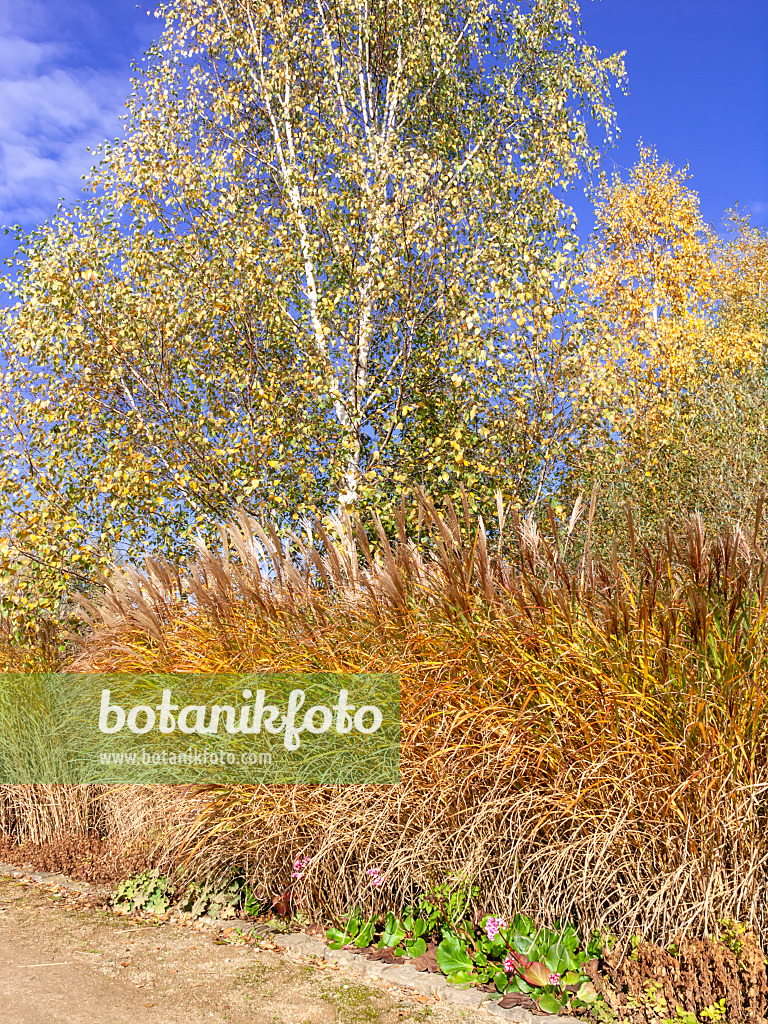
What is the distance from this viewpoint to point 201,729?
15.2 ft

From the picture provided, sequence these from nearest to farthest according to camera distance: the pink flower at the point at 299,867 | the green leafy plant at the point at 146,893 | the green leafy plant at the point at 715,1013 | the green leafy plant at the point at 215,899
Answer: the green leafy plant at the point at 715,1013
the pink flower at the point at 299,867
the green leafy plant at the point at 215,899
the green leafy plant at the point at 146,893

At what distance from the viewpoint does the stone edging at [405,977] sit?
3062 mm

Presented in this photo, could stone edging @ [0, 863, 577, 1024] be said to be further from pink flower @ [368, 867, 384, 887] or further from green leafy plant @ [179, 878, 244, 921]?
pink flower @ [368, 867, 384, 887]

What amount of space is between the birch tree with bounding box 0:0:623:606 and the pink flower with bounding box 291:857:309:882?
4.08 meters

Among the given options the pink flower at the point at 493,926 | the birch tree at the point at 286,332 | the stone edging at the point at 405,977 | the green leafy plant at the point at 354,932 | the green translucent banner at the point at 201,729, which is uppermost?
the birch tree at the point at 286,332

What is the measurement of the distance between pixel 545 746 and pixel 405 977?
1.13 metres

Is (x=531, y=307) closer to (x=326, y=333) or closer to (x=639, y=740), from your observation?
(x=326, y=333)

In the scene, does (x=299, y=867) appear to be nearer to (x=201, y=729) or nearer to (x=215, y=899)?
(x=215, y=899)

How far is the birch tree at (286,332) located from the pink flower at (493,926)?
4584 millimetres

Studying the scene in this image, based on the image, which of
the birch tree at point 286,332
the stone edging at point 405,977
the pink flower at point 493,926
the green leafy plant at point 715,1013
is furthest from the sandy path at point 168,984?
the birch tree at point 286,332

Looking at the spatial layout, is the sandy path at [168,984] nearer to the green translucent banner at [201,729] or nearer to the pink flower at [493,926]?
the pink flower at [493,926]

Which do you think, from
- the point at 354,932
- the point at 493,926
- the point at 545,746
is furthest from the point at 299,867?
the point at 545,746

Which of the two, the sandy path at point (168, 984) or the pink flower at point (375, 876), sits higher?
the pink flower at point (375, 876)

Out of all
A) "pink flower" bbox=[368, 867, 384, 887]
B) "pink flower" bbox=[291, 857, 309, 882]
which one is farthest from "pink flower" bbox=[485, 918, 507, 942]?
"pink flower" bbox=[291, 857, 309, 882]
